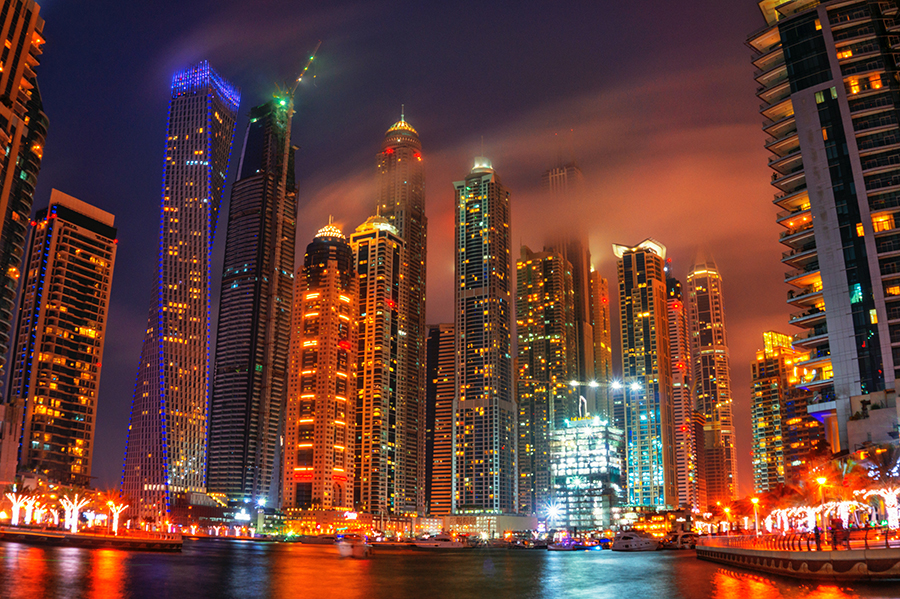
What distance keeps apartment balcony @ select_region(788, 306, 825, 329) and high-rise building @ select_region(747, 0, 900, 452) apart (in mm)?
298

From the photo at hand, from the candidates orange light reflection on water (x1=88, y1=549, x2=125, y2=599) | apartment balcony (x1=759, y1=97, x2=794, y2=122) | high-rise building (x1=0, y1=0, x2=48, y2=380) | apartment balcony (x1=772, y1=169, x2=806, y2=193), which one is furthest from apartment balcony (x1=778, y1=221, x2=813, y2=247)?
high-rise building (x1=0, y1=0, x2=48, y2=380)

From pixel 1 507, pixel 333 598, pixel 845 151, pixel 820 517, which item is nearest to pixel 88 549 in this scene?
pixel 1 507

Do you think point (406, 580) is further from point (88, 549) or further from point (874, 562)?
point (88, 549)

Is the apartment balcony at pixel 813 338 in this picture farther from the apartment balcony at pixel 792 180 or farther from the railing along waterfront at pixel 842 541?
the railing along waterfront at pixel 842 541

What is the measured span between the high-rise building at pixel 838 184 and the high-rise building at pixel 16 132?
428ft

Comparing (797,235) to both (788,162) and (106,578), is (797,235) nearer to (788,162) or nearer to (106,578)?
(788,162)

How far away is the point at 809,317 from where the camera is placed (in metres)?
122

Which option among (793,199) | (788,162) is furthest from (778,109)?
(793,199)

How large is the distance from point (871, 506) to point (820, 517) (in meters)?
14.2

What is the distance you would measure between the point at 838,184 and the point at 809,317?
2083 cm

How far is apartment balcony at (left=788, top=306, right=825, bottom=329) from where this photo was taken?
120438 millimetres

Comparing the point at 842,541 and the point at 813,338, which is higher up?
the point at 813,338

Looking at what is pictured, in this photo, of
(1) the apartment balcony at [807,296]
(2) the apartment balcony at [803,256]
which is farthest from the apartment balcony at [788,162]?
(1) the apartment balcony at [807,296]

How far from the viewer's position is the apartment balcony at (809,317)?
395 ft
